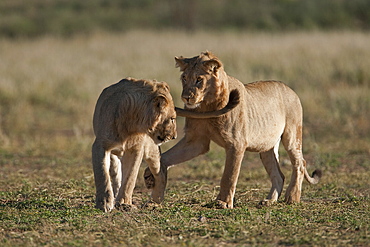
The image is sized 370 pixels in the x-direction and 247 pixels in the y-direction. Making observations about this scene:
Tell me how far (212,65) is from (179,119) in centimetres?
832

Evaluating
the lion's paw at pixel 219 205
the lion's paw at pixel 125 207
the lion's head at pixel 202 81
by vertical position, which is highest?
the lion's head at pixel 202 81

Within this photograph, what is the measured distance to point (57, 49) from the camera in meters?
22.2

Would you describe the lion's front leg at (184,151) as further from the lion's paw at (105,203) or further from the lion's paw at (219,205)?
the lion's paw at (105,203)

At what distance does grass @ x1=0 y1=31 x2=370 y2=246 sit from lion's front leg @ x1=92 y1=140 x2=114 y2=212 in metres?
0.12

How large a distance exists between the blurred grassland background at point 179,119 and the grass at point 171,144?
3cm

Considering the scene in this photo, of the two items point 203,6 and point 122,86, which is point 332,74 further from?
point 203,6

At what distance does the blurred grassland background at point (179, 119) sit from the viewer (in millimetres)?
5781

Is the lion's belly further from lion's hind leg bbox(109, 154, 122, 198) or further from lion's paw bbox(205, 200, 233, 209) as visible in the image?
lion's hind leg bbox(109, 154, 122, 198)

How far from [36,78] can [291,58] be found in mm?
6619

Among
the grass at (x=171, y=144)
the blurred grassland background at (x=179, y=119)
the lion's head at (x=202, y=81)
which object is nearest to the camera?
the grass at (x=171, y=144)

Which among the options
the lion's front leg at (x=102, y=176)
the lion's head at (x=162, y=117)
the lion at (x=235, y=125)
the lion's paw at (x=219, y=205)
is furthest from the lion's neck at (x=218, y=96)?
the lion's front leg at (x=102, y=176)

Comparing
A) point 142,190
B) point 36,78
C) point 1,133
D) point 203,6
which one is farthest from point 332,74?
point 203,6

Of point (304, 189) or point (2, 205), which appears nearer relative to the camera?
point (2, 205)

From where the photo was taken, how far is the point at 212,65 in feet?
21.0
